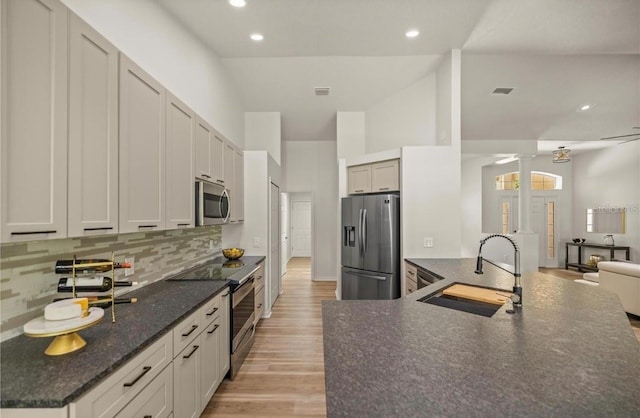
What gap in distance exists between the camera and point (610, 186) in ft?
23.1

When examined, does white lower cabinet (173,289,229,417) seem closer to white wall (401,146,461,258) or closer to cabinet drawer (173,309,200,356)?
cabinet drawer (173,309,200,356)

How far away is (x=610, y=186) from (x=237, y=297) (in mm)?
9621

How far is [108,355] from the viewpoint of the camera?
1105 mm

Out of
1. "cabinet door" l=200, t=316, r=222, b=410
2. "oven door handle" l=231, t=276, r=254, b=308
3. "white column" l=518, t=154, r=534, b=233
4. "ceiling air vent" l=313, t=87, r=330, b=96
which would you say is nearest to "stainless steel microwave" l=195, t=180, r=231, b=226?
"oven door handle" l=231, t=276, r=254, b=308

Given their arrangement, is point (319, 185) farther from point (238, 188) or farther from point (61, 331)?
point (61, 331)

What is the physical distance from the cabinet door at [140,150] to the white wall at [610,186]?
983 centimetres

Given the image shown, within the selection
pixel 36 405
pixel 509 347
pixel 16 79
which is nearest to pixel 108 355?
pixel 36 405

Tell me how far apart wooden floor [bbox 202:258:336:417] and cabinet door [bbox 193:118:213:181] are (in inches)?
74.2

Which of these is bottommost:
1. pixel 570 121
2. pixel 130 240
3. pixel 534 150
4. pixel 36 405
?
pixel 36 405

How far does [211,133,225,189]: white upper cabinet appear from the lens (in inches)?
110

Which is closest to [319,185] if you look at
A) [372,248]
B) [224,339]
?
[372,248]

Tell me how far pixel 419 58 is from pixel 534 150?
4366mm

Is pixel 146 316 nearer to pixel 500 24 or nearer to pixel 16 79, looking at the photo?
pixel 16 79

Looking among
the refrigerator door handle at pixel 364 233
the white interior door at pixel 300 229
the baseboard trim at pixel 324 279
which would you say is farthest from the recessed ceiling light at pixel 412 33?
the white interior door at pixel 300 229
